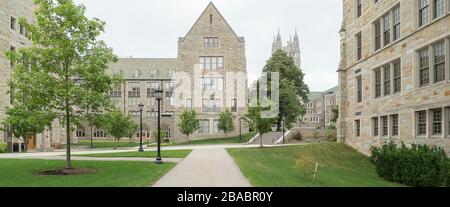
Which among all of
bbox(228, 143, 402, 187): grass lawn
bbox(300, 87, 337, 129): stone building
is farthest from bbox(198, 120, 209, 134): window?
bbox(300, 87, 337, 129): stone building

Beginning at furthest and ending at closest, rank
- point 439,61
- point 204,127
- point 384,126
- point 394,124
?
point 204,127 → point 384,126 → point 394,124 → point 439,61

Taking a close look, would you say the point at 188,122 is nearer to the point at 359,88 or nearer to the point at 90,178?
the point at 359,88

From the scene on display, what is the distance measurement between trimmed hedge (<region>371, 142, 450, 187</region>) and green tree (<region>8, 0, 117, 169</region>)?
43.5ft

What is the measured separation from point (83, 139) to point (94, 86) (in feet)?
214

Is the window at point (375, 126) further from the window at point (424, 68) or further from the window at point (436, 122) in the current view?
the window at point (436, 122)

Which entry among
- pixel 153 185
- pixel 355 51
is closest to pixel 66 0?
pixel 153 185

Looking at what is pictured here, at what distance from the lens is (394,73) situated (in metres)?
24.6

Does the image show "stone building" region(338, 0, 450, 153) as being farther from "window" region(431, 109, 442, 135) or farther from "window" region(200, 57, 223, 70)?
"window" region(200, 57, 223, 70)

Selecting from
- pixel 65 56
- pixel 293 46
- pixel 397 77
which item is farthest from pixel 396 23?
pixel 293 46

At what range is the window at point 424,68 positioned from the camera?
68.5 feet

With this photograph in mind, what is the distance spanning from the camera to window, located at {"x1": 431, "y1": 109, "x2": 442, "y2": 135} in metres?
20.0

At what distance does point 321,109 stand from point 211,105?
85688mm

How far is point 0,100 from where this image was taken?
3997cm

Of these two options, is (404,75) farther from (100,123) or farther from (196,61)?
(196,61)
